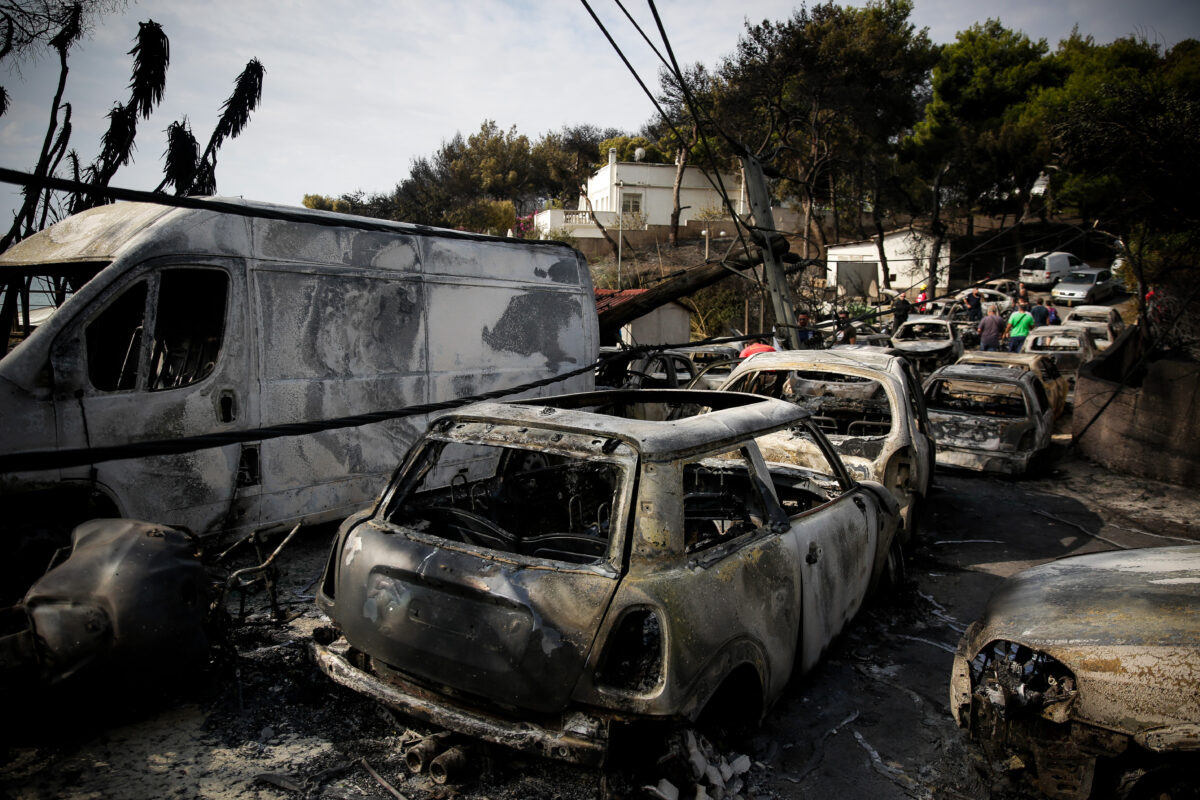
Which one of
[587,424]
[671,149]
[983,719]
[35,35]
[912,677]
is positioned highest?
[671,149]

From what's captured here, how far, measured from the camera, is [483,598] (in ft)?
8.93

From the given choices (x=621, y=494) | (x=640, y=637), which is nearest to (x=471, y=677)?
(x=640, y=637)

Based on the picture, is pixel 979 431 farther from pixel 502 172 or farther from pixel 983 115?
pixel 502 172

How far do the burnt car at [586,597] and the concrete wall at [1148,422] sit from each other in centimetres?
704

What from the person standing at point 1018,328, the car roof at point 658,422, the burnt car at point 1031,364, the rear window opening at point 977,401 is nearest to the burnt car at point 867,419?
the car roof at point 658,422

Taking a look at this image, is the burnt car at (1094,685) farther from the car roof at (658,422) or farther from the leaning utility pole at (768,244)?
the leaning utility pole at (768,244)

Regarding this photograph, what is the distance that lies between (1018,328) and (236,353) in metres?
17.9

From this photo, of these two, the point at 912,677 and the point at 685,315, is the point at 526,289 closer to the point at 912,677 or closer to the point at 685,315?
the point at 912,677

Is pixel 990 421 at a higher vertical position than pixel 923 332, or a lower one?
lower

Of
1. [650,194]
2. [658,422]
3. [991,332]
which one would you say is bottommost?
[658,422]

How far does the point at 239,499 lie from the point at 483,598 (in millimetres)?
3103

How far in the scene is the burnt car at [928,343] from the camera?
14.8 metres

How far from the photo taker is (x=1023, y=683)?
112 inches

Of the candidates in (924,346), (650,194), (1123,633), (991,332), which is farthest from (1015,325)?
(650,194)
